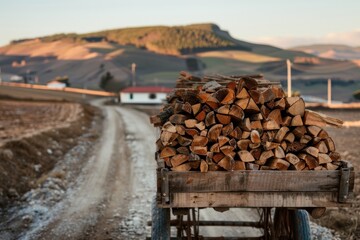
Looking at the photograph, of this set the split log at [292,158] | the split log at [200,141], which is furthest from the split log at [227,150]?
the split log at [292,158]

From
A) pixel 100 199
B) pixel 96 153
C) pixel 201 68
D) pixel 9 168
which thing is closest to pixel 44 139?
pixel 96 153

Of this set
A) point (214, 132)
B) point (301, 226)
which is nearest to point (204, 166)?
point (214, 132)

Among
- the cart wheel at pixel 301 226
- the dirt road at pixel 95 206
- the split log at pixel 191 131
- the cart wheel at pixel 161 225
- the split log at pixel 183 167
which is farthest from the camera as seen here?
the dirt road at pixel 95 206

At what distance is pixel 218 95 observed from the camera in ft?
16.1

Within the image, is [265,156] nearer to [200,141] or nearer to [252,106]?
[252,106]

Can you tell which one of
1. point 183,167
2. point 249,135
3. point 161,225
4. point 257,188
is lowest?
point 161,225

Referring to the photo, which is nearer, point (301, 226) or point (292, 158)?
point (292, 158)

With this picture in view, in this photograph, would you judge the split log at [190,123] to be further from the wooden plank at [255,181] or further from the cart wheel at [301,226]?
the cart wheel at [301,226]

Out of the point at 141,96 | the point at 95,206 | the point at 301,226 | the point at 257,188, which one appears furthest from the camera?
the point at 141,96

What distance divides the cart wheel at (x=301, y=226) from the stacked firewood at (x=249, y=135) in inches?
57.0

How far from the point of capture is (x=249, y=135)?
15.9 feet

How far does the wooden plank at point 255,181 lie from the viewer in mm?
4672

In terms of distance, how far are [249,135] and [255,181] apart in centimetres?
54

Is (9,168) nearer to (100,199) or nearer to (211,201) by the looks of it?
(100,199)
